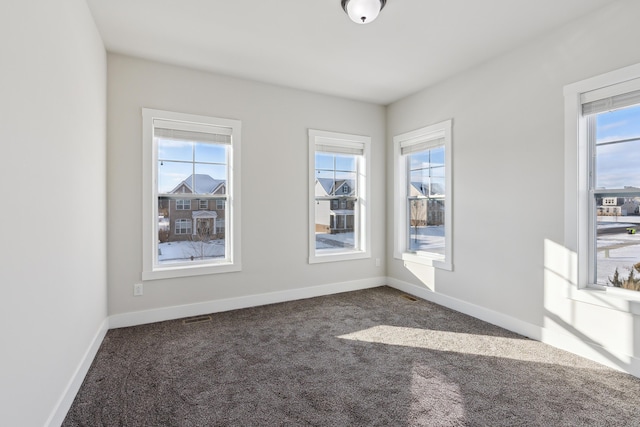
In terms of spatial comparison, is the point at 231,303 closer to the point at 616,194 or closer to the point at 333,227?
the point at 333,227

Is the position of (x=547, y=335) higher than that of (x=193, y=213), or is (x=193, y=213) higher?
(x=193, y=213)

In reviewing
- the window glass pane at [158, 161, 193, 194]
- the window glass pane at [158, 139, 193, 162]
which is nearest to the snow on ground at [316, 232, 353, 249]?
the window glass pane at [158, 161, 193, 194]

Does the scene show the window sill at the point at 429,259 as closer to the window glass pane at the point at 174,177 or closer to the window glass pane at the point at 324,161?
the window glass pane at the point at 324,161

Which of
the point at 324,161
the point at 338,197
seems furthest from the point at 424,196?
the point at 324,161

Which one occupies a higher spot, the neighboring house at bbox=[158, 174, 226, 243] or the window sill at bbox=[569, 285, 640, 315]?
the neighboring house at bbox=[158, 174, 226, 243]

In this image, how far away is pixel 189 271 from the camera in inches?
141

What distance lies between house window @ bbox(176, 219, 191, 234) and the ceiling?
1756mm

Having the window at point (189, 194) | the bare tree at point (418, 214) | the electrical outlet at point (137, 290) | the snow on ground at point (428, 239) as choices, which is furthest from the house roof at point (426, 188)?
the electrical outlet at point (137, 290)

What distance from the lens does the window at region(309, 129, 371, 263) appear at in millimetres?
4398

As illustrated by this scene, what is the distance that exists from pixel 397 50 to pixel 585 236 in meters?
2.42

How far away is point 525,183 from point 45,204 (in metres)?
3.74

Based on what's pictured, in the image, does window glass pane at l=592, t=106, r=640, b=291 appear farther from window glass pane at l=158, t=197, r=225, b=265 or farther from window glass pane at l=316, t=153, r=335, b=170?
window glass pane at l=158, t=197, r=225, b=265

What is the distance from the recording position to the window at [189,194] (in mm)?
3422

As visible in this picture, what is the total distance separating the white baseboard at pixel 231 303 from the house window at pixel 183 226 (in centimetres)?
85
